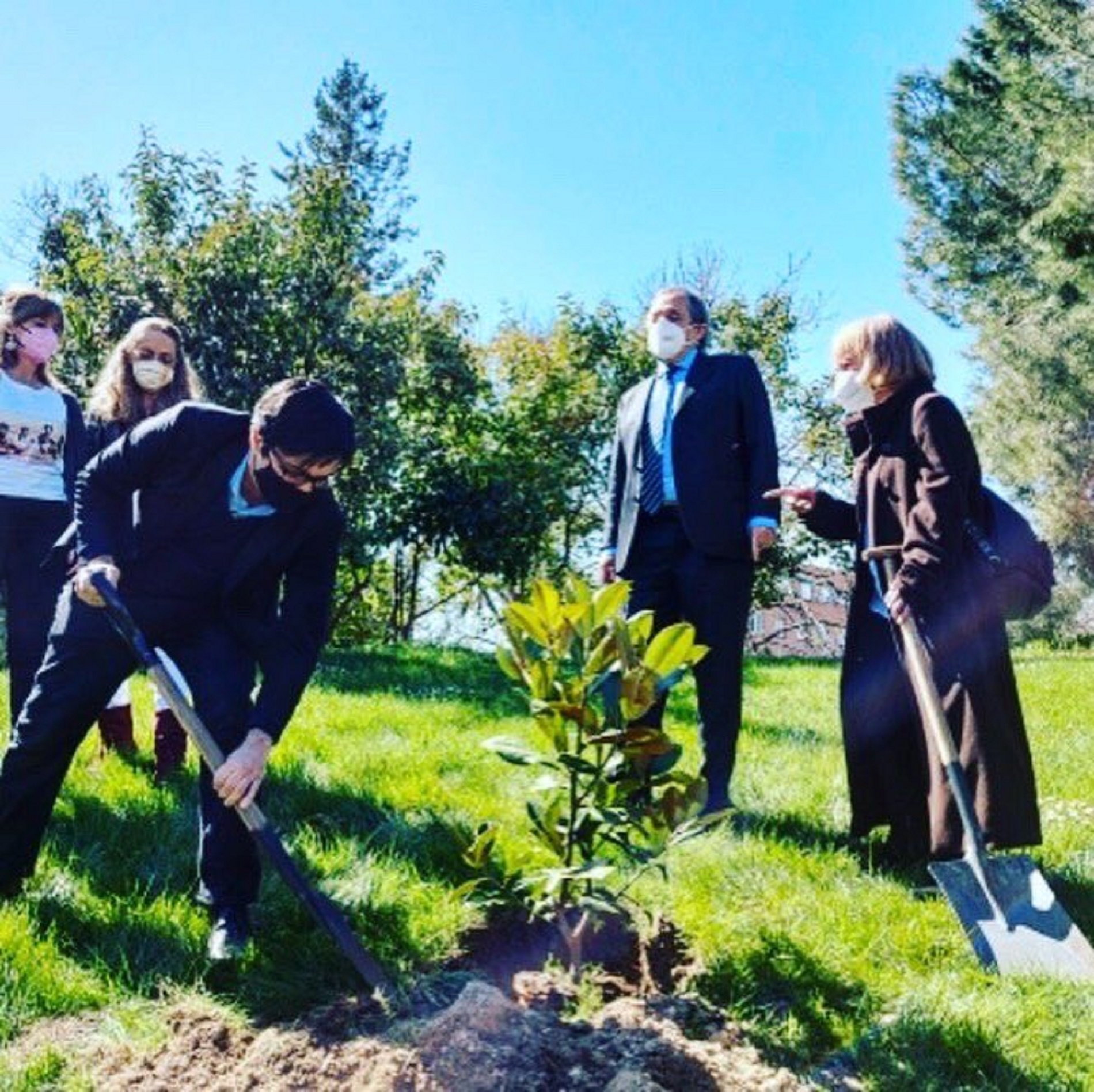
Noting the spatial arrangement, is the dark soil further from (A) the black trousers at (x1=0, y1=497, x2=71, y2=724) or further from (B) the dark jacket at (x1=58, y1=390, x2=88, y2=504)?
(B) the dark jacket at (x1=58, y1=390, x2=88, y2=504)

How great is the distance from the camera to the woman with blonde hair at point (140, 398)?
468 cm

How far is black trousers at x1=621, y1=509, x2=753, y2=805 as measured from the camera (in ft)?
14.1

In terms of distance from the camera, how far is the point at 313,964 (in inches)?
118

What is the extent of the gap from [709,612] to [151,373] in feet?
8.13

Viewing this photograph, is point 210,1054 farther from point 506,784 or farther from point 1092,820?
point 1092,820

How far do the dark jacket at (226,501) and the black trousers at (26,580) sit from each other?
47.6 inches

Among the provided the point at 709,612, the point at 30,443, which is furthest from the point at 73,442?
the point at 709,612

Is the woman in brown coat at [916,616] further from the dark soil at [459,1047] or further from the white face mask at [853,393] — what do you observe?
the dark soil at [459,1047]

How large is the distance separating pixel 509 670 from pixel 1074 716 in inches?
215

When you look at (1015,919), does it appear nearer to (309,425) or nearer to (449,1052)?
(449,1052)

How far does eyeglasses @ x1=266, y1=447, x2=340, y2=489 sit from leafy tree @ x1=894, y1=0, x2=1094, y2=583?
43.3ft

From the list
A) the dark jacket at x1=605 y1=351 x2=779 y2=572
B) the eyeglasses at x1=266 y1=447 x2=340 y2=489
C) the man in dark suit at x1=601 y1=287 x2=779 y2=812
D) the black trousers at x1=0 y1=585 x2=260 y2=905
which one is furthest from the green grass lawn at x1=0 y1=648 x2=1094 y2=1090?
the eyeglasses at x1=266 y1=447 x2=340 y2=489

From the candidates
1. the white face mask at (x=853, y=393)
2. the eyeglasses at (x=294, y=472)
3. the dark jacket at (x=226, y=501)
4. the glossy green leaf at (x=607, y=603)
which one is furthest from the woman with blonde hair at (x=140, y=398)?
the white face mask at (x=853, y=393)

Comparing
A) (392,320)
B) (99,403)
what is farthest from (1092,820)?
(392,320)
